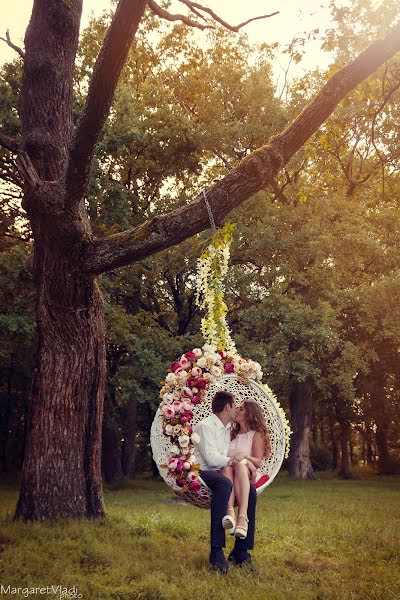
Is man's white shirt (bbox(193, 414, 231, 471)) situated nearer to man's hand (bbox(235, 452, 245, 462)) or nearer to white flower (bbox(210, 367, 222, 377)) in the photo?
man's hand (bbox(235, 452, 245, 462))

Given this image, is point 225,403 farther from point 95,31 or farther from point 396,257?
point 95,31

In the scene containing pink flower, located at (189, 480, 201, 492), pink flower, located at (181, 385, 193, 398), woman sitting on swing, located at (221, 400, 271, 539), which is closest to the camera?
woman sitting on swing, located at (221, 400, 271, 539)

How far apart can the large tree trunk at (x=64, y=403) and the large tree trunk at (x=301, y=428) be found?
15831 mm

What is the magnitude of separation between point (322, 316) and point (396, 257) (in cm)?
421

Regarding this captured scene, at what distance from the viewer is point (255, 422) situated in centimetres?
646

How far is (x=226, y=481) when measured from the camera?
19.3ft

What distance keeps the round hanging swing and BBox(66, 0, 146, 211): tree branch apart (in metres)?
1.61

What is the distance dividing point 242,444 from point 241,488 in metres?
0.56

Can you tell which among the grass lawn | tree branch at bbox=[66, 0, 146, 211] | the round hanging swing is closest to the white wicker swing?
the round hanging swing

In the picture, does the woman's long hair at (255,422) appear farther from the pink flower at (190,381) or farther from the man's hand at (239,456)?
the pink flower at (190,381)

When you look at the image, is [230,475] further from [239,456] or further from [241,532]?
[241,532]

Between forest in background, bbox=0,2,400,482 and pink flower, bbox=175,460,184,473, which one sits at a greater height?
forest in background, bbox=0,2,400,482

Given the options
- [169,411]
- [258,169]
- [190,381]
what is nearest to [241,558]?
[169,411]

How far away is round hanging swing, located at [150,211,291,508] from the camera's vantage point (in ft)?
21.1
